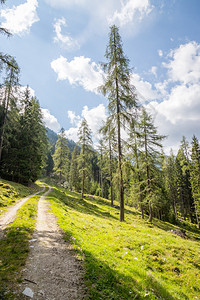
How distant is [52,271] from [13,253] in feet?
6.26

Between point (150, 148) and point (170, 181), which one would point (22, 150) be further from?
point (170, 181)

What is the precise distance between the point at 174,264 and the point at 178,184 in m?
47.7

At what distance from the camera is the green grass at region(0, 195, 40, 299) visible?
149 inches

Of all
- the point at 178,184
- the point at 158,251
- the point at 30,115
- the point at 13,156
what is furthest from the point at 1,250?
the point at 178,184

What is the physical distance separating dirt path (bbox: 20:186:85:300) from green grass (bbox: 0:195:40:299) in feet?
0.82

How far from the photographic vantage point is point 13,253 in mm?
5461

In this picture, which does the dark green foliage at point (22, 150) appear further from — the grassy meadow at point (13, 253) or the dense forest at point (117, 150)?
the grassy meadow at point (13, 253)

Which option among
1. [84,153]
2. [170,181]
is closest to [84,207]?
[84,153]

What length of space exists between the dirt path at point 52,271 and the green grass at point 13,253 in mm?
250

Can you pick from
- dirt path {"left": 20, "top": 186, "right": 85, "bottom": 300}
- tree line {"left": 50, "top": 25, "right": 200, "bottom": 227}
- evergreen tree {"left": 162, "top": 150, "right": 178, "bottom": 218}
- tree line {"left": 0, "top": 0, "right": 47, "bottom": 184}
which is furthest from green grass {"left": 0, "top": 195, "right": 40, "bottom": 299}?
evergreen tree {"left": 162, "top": 150, "right": 178, "bottom": 218}

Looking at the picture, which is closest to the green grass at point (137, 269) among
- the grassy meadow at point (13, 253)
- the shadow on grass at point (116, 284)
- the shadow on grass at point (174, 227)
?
the shadow on grass at point (116, 284)

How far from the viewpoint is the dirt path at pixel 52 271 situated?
3.76 metres

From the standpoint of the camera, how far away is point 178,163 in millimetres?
54000

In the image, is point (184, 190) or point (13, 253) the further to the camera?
point (184, 190)
